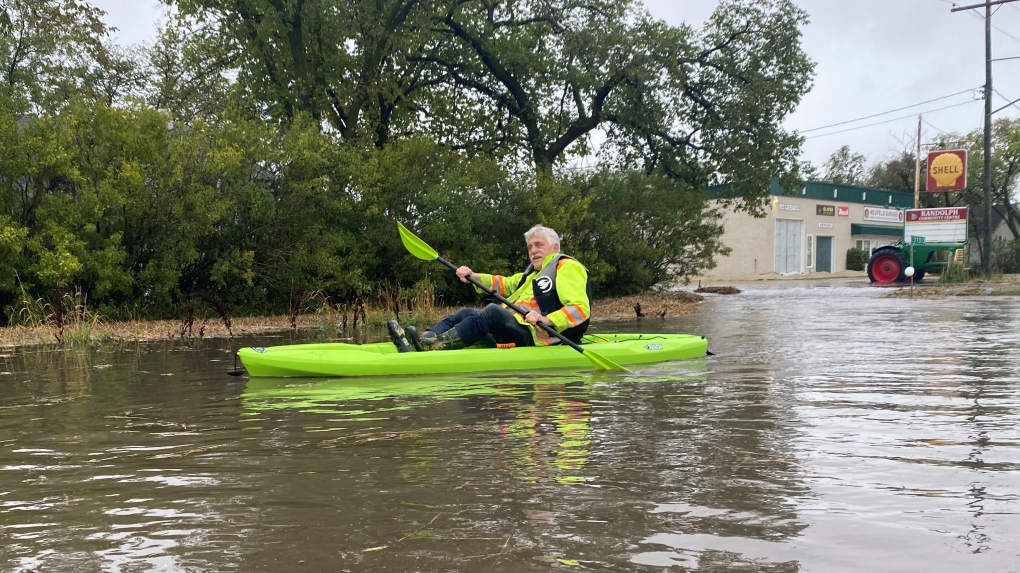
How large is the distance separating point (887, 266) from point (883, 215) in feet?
83.9

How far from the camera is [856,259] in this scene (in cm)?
4831

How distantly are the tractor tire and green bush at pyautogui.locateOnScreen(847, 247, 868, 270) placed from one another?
2160cm

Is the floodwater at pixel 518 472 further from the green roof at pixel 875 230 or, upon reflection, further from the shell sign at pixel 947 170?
the green roof at pixel 875 230

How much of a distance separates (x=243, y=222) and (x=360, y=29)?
472cm

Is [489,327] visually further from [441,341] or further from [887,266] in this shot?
[887,266]

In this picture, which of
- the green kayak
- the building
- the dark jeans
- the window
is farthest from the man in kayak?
the window

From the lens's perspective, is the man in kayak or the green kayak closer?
the green kayak

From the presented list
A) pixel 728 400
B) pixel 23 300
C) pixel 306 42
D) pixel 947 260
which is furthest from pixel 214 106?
pixel 947 260

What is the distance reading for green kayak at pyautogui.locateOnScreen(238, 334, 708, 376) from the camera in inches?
299

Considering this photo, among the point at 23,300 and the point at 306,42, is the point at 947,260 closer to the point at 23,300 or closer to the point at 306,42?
the point at 306,42

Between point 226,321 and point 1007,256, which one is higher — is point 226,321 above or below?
below

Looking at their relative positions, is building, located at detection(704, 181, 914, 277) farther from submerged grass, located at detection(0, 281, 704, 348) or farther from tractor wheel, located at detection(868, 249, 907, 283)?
submerged grass, located at detection(0, 281, 704, 348)

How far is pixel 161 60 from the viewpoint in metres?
23.9

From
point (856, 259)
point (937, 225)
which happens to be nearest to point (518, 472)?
point (937, 225)
